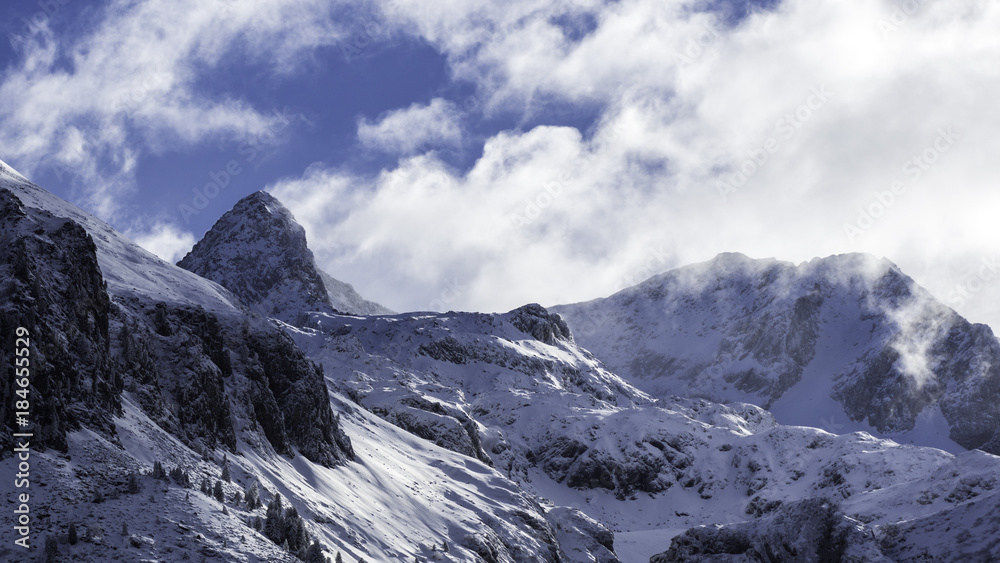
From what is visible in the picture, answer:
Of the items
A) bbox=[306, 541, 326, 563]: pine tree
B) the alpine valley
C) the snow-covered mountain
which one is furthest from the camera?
bbox=[306, 541, 326, 563]: pine tree

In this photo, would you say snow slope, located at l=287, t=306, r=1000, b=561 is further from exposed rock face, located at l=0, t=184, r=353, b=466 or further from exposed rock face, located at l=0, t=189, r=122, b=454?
exposed rock face, located at l=0, t=189, r=122, b=454

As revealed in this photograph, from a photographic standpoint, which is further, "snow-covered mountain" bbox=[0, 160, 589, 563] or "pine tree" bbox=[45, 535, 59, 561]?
"snow-covered mountain" bbox=[0, 160, 589, 563]

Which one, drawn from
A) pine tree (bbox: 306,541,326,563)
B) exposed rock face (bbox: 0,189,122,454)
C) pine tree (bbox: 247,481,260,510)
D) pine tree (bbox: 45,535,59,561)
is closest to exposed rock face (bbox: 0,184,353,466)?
exposed rock face (bbox: 0,189,122,454)

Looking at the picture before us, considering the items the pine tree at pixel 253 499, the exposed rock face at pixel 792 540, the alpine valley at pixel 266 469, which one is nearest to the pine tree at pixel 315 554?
the alpine valley at pixel 266 469

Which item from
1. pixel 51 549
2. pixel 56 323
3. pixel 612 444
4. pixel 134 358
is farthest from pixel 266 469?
pixel 612 444

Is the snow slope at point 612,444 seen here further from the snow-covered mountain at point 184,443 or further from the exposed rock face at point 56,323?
the exposed rock face at point 56,323

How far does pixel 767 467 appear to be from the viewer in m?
124

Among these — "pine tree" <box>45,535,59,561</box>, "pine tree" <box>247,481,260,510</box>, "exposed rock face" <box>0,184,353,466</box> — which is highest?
"exposed rock face" <box>0,184,353,466</box>

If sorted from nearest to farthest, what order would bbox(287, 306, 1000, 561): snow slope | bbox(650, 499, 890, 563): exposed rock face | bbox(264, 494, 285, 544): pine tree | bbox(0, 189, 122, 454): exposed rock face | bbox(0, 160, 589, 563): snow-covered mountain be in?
1. bbox(0, 160, 589, 563): snow-covered mountain
2. bbox(650, 499, 890, 563): exposed rock face
3. bbox(0, 189, 122, 454): exposed rock face
4. bbox(264, 494, 285, 544): pine tree
5. bbox(287, 306, 1000, 561): snow slope

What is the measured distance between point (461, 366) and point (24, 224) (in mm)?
125618

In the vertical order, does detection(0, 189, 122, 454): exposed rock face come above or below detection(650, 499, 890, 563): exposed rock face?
above

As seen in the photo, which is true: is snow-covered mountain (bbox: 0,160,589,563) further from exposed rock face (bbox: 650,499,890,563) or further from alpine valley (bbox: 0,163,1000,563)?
exposed rock face (bbox: 650,499,890,563)

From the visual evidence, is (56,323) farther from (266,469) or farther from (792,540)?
(792,540)

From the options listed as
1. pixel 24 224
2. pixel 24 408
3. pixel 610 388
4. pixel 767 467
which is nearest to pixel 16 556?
pixel 24 408
